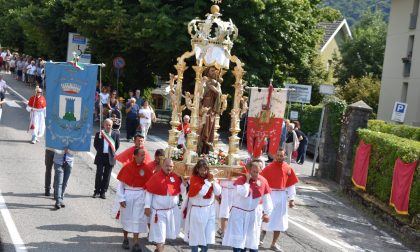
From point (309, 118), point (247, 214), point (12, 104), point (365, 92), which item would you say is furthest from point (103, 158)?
point (365, 92)

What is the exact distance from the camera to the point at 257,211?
1066cm

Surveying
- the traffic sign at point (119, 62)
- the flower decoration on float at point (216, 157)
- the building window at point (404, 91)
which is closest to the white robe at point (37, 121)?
the traffic sign at point (119, 62)

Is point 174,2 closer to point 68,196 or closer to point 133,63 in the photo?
point 133,63

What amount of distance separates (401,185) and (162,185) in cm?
744

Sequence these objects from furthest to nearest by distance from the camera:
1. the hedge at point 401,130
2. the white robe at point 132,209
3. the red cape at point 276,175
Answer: the hedge at point 401,130 < the red cape at point 276,175 < the white robe at point 132,209

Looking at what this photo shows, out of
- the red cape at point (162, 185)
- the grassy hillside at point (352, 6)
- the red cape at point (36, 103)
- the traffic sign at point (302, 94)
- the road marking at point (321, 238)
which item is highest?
the grassy hillside at point (352, 6)

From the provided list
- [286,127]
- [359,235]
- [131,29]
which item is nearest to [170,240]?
[359,235]

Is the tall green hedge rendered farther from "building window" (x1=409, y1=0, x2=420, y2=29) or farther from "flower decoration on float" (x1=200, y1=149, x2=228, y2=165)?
"flower decoration on float" (x1=200, y1=149, x2=228, y2=165)

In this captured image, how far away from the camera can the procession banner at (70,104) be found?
1251 cm

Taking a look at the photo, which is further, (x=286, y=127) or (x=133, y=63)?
(x=133, y=63)

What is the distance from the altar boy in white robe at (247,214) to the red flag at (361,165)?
864cm

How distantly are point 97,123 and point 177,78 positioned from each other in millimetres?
16609

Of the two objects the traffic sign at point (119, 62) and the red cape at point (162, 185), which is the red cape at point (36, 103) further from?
the red cape at point (162, 185)

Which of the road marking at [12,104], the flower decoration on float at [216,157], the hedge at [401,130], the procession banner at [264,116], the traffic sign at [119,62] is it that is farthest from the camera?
the road marking at [12,104]
